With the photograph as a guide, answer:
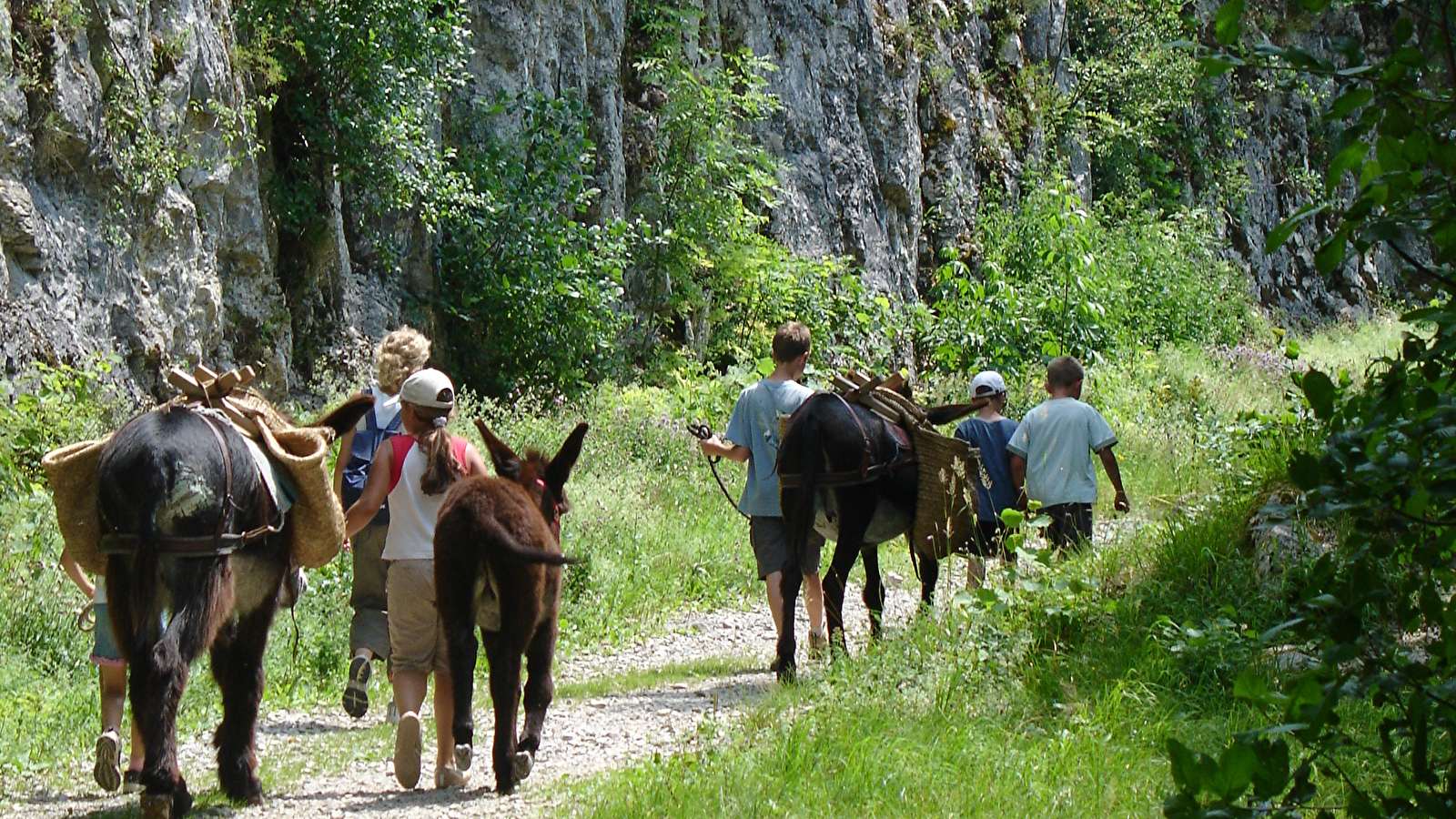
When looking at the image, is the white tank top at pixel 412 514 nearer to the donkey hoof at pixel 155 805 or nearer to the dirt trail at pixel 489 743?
the dirt trail at pixel 489 743

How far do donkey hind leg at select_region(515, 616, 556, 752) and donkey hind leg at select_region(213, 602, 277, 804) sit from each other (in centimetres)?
119

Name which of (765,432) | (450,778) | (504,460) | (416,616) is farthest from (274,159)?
(450,778)

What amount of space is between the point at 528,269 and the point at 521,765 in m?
10.4

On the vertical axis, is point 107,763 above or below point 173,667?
below

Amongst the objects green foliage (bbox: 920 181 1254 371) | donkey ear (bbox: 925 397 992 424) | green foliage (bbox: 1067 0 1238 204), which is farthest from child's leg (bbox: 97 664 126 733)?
green foliage (bbox: 1067 0 1238 204)

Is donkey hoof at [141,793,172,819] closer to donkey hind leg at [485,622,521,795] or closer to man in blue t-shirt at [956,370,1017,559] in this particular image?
donkey hind leg at [485,622,521,795]

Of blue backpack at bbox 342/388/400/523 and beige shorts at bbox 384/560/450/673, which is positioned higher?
blue backpack at bbox 342/388/400/523

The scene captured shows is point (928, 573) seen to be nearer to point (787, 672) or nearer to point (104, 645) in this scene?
point (787, 672)

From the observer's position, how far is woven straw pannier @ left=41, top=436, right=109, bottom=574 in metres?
5.58

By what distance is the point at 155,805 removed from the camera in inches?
197

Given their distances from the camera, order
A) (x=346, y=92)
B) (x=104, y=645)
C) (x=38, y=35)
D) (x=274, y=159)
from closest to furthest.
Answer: (x=104, y=645), (x=38, y=35), (x=274, y=159), (x=346, y=92)

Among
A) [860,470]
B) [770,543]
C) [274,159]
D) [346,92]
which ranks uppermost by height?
[346,92]

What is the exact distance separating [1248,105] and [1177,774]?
35.8m

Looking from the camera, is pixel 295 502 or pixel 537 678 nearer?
pixel 537 678
